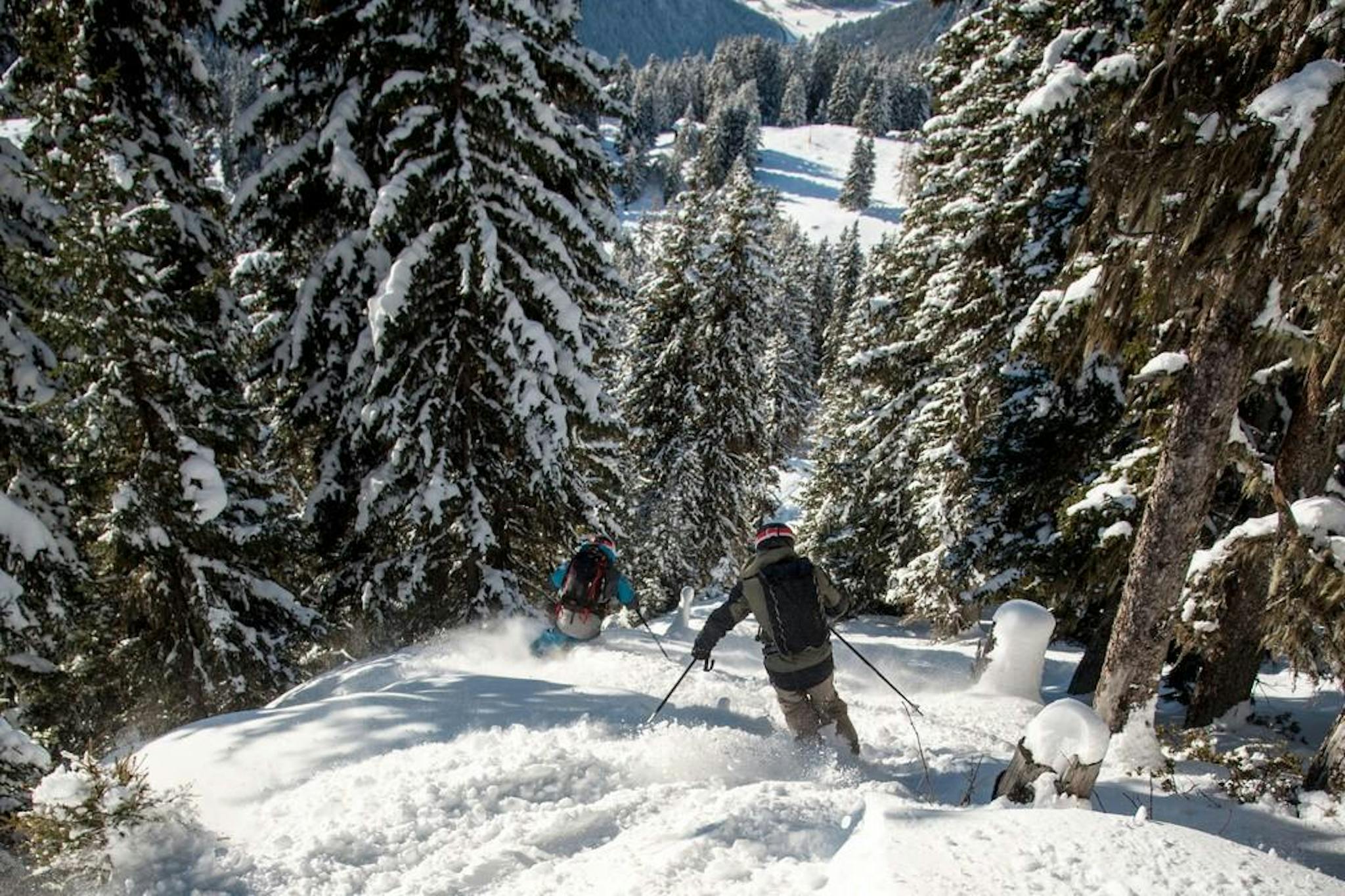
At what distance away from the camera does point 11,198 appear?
9641 mm

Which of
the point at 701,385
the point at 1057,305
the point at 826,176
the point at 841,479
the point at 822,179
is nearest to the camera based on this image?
the point at 1057,305

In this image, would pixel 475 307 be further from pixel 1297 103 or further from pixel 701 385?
pixel 701 385

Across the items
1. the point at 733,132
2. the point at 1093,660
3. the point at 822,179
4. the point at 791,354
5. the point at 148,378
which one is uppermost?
the point at 733,132

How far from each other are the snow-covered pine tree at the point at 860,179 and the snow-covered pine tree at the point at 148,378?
119 m

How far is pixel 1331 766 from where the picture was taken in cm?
588

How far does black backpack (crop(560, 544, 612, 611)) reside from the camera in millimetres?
10461

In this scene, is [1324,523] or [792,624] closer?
[1324,523]

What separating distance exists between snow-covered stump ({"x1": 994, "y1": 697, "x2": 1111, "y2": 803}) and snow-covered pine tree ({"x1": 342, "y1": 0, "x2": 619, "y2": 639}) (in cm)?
822

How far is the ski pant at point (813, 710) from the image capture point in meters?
6.75

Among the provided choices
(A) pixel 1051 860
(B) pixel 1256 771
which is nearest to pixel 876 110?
(B) pixel 1256 771

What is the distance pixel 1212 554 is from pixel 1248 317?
8.74ft

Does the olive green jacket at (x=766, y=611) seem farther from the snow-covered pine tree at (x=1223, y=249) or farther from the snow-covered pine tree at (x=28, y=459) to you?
the snow-covered pine tree at (x=28, y=459)

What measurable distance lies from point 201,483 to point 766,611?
8518 millimetres

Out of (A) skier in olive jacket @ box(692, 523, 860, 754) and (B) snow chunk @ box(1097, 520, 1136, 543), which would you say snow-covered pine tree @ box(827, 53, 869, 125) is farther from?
(A) skier in olive jacket @ box(692, 523, 860, 754)
